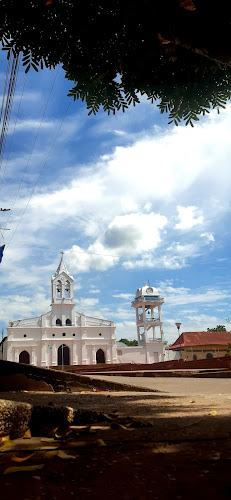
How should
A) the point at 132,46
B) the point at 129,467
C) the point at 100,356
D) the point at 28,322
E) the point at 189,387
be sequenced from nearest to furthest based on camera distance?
the point at 129,467 < the point at 132,46 < the point at 189,387 < the point at 28,322 < the point at 100,356

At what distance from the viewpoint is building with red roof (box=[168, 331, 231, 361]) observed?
41.9 m

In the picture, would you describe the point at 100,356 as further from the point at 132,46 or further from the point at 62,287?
the point at 132,46

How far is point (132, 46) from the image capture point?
11.1ft

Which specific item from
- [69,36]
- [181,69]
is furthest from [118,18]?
[181,69]

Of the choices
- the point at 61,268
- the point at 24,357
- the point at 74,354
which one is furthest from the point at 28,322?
the point at 61,268

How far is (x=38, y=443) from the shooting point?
1769 millimetres

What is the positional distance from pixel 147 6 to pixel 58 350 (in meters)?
42.7

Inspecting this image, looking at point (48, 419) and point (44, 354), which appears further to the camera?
point (44, 354)

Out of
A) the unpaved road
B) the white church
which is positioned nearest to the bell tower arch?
the white church

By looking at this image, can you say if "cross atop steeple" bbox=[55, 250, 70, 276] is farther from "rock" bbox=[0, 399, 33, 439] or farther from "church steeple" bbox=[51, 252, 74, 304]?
"rock" bbox=[0, 399, 33, 439]

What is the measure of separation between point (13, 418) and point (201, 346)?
4287cm

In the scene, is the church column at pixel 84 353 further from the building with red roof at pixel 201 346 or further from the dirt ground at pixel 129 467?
the dirt ground at pixel 129 467

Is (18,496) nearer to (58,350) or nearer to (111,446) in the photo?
(111,446)

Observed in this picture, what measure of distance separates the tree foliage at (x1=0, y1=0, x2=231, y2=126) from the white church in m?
39.2
